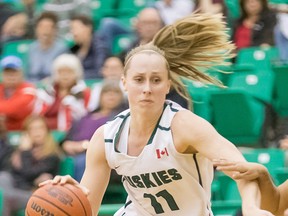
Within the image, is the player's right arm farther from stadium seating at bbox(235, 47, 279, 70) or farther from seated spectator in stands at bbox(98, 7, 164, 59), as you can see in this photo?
stadium seating at bbox(235, 47, 279, 70)

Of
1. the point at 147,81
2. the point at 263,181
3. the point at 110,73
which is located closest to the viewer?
the point at 263,181

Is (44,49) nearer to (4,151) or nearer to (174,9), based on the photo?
(174,9)

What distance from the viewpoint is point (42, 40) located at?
386 inches

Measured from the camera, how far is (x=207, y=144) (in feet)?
15.6

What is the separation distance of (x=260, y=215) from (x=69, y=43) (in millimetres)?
6207

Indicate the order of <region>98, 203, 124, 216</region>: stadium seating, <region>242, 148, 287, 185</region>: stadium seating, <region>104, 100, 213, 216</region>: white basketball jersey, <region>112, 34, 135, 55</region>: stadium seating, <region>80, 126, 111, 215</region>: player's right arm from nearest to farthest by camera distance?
1. <region>104, 100, 213, 216</region>: white basketball jersey
2. <region>80, 126, 111, 215</region>: player's right arm
3. <region>98, 203, 124, 216</region>: stadium seating
4. <region>242, 148, 287, 185</region>: stadium seating
5. <region>112, 34, 135, 55</region>: stadium seating

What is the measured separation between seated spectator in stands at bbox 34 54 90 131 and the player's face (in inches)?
139

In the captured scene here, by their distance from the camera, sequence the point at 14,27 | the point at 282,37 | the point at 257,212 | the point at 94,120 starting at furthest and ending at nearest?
the point at 14,27 → the point at 282,37 → the point at 94,120 → the point at 257,212

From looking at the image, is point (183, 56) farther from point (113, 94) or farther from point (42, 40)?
point (42, 40)

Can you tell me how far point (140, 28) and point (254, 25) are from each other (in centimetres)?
113

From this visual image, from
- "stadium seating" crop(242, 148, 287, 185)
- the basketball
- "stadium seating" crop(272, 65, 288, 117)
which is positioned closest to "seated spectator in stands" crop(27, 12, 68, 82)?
"stadium seating" crop(272, 65, 288, 117)

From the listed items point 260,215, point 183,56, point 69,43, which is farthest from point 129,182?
point 69,43

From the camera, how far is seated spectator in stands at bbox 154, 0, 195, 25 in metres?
9.74

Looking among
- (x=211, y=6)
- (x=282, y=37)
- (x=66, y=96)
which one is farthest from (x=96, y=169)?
(x=211, y=6)
